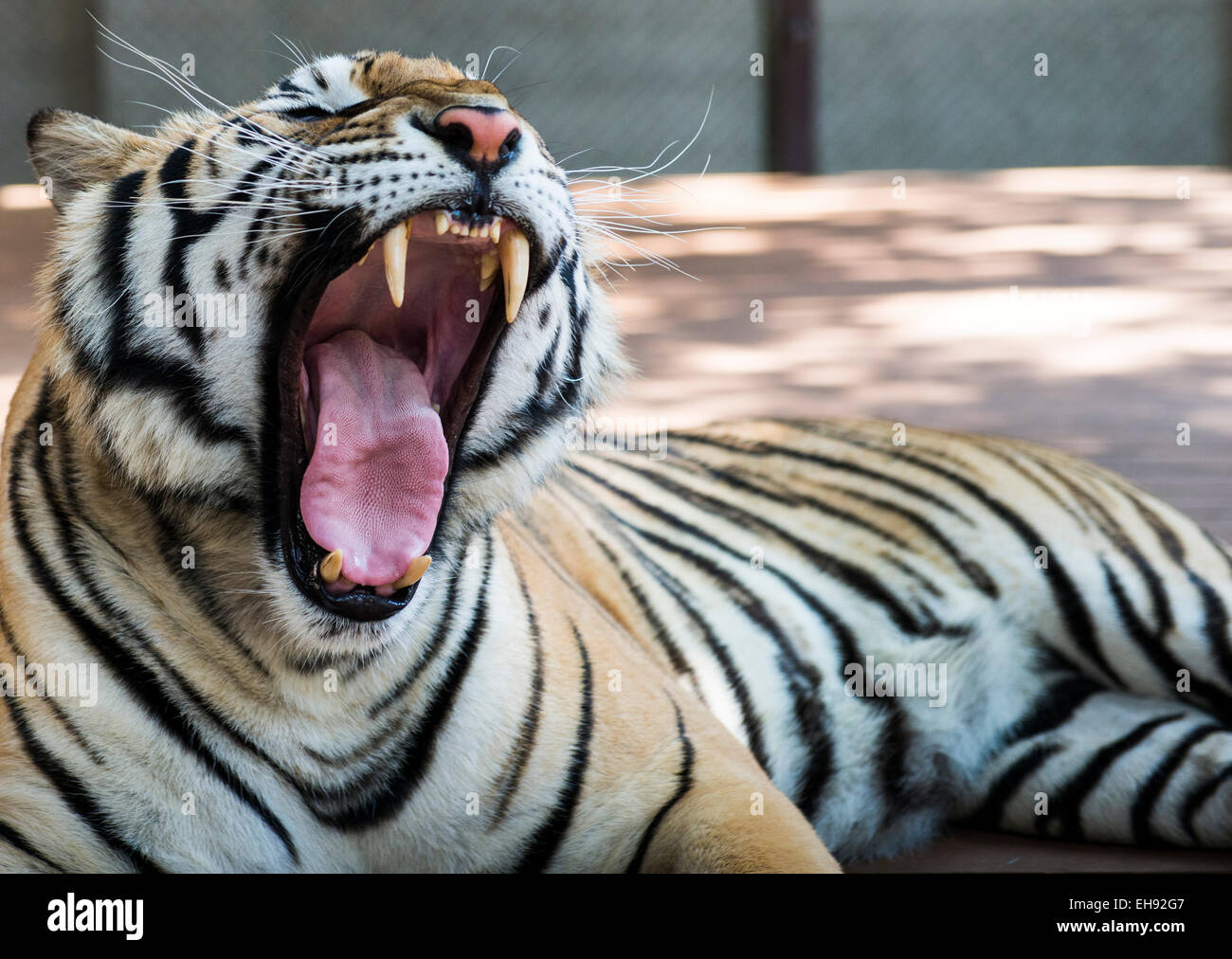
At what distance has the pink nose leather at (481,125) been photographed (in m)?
1.35

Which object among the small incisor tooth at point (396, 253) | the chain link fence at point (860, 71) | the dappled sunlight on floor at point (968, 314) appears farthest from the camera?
the chain link fence at point (860, 71)

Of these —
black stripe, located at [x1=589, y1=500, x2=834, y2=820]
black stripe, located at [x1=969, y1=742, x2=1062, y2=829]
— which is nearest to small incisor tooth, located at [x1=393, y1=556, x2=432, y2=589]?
black stripe, located at [x1=589, y1=500, x2=834, y2=820]

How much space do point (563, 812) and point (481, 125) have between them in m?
0.70

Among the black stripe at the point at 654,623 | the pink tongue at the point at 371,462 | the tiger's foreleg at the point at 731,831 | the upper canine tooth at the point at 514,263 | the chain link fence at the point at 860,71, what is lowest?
the tiger's foreleg at the point at 731,831

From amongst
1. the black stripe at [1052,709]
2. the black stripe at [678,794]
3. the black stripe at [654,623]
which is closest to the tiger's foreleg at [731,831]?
the black stripe at [678,794]

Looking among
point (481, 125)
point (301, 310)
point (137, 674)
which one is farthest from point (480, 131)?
point (137, 674)

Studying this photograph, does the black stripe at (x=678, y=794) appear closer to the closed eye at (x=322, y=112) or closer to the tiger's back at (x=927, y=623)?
the tiger's back at (x=927, y=623)

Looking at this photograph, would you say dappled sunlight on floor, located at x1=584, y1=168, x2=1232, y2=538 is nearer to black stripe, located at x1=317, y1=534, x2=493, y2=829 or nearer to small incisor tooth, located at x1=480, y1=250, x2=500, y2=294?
small incisor tooth, located at x1=480, y1=250, x2=500, y2=294

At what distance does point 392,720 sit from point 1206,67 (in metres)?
8.51

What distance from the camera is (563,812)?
1537 millimetres

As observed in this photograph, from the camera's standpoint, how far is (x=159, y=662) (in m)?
1.42

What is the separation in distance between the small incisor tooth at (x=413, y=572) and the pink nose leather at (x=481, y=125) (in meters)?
0.38

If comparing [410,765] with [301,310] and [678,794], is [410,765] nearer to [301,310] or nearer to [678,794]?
[678,794]
